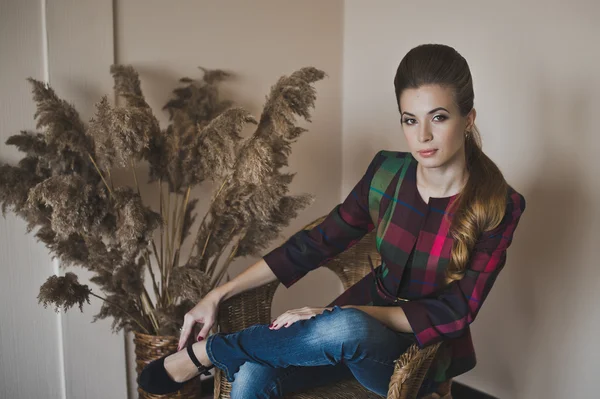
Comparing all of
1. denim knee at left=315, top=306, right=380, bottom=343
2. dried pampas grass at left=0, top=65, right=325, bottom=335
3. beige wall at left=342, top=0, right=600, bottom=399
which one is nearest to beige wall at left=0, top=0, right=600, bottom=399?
beige wall at left=342, top=0, right=600, bottom=399

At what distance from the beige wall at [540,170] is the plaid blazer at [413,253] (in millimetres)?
542

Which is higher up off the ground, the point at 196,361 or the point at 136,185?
the point at 136,185

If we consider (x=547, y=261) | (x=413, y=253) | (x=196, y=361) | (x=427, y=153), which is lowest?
(x=196, y=361)

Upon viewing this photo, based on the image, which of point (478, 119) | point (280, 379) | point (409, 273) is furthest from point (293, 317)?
point (478, 119)

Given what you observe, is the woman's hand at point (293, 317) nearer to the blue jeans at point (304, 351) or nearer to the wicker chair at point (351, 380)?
the blue jeans at point (304, 351)

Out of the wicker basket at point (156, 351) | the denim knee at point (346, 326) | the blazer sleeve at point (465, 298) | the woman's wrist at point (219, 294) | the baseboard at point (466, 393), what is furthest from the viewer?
the baseboard at point (466, 393)

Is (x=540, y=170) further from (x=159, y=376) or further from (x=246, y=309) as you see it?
(x=159, y=376)

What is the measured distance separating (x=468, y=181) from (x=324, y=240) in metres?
0.43

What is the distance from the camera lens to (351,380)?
1.62 metres

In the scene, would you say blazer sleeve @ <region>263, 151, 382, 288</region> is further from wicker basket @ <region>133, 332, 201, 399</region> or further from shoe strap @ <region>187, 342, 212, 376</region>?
wicker basket @ <region>133, 332, 201, 399</region>

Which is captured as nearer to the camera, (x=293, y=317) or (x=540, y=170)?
(x=293, y=317)

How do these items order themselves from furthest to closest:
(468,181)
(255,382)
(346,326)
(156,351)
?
(156,351) → (468,181) → (255,382) → (346,326)

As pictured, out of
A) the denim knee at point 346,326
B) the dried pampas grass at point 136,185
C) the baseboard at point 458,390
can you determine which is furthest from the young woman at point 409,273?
the baseboard at point 458,390

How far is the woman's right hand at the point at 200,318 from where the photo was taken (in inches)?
60.9
